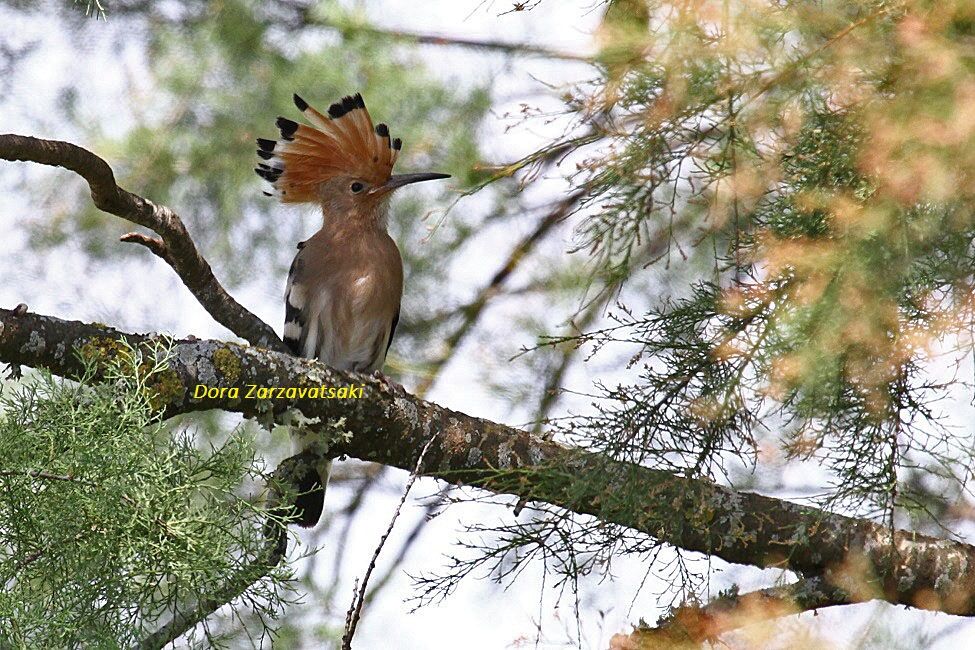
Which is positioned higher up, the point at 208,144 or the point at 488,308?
the point at 208,144

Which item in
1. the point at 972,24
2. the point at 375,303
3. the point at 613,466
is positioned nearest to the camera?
the point at 972,24

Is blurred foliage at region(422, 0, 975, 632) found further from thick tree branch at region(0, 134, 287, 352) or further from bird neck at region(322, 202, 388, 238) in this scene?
bird neck at region(322, 202, 388, 238)

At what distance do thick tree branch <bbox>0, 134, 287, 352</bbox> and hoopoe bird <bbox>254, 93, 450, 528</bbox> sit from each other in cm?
65

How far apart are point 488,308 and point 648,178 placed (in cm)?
184

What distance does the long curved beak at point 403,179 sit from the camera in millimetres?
3659

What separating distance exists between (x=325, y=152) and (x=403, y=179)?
317 millimetres

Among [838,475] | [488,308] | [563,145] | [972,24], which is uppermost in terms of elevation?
[488,308]

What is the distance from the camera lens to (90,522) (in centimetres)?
178

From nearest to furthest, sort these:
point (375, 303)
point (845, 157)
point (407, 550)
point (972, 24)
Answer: point (972, 24) → point (845, 157) → point (407, 550) → point (375, 303)

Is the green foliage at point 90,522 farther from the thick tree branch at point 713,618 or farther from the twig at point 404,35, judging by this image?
the twig at point 404,35

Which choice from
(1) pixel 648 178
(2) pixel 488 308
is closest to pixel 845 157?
(1) pixel 648 178

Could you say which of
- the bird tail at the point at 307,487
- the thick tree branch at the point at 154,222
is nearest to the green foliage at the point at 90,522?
the bird tail at the point at 307,487

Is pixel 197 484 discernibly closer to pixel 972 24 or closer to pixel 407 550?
pixel 972 24

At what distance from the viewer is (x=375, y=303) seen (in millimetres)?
3729
